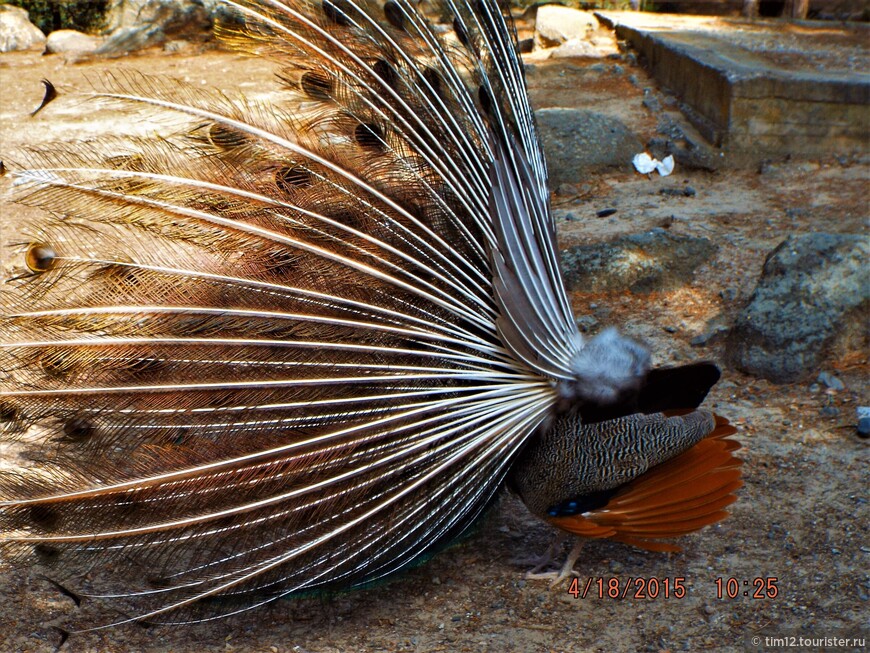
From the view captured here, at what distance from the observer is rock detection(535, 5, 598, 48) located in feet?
46.5

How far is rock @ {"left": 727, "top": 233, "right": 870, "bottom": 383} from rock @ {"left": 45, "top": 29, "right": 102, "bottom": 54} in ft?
40.4

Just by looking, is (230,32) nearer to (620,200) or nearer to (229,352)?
(229,352)

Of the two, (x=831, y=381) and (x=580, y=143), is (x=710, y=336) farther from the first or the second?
(x=580, y=143)

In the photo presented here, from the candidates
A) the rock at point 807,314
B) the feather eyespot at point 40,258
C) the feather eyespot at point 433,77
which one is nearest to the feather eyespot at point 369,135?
the feather eyespot at point 433,77

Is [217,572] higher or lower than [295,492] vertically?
lower

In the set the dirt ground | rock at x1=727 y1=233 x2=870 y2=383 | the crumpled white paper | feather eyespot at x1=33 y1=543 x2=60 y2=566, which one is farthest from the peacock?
the crumpled white paper

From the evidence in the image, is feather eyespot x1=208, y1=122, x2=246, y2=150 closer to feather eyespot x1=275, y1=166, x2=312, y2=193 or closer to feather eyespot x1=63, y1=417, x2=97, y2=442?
feather eyespot x1=275, y1=166, x2=312, y2=193

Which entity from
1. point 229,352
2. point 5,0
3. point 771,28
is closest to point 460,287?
point 229,352

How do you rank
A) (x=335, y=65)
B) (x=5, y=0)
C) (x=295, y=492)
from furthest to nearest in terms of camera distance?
(x=5, y=0)
(x=335, y=65)
(x=295, y=492)

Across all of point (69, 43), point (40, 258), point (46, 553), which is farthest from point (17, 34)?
point (46, 553)

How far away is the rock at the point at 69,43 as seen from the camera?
1431 cm

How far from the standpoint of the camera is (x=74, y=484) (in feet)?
11.0

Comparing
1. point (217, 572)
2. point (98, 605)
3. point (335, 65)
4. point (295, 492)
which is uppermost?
point (335, 65)

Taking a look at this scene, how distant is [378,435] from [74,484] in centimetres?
118
